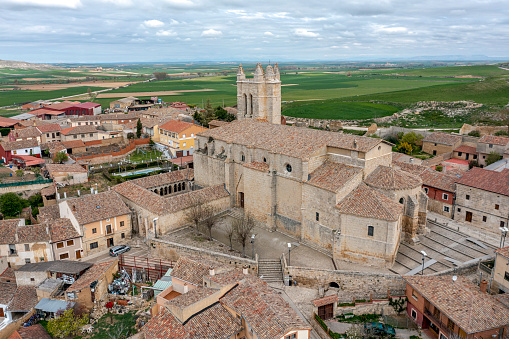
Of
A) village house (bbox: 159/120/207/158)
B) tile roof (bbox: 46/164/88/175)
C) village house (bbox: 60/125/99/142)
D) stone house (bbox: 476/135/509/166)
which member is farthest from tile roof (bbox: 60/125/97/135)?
stone house (bbox: 476/135/509/166)

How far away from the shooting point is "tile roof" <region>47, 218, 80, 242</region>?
1275 inches

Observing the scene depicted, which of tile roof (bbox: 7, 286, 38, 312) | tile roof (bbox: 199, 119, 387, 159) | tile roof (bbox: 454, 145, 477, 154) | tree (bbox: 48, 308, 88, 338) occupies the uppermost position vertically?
tile roof (bbox: 199, 119, 387, 159)

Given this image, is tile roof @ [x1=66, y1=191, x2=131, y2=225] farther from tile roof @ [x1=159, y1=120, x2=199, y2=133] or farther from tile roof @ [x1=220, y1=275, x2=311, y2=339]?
tile roof @ [x1=159, y1=120, x2=199, y2=133]

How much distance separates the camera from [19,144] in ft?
189

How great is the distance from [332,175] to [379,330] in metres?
12.2

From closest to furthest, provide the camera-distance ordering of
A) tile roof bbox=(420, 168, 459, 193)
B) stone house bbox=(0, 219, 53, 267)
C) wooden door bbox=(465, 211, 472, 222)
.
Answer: stone house bbox=(0, 219, 53, 267)
wooden door bbox=(465, 211, 472, 222)
tile roof bbox=(420, 168, 459, 193)

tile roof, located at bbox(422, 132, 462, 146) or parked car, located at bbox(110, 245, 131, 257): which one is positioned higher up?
tile roof, located at bbox(422, 132, 462, 146)

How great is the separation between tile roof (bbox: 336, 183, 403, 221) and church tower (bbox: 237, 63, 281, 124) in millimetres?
20051

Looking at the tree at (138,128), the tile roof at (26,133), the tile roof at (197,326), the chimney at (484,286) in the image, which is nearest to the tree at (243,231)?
the tile roof at (197,326)

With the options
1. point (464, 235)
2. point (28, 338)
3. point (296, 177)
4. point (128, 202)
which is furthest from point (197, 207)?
point (464, 235)

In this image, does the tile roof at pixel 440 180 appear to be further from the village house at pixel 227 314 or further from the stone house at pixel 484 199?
the village house at pixel 227 314

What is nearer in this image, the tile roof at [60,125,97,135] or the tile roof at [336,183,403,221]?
the tile roof at [336,183,403,221]

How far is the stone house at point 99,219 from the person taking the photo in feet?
110

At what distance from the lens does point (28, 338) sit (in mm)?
22859
